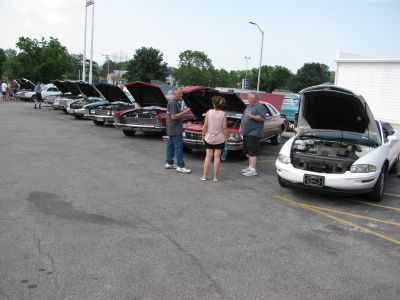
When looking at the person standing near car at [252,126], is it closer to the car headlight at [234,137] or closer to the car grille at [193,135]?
the car headlight at [234,137]

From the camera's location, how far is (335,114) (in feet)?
24.9

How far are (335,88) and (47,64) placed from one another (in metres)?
40.8

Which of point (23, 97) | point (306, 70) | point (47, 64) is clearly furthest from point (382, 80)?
point (306, 70)

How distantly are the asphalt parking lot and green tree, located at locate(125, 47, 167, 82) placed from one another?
285ft

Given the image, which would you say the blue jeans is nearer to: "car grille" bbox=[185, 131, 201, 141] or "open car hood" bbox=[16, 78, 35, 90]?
"car grille" bbox=[185, 131, 201, 141]

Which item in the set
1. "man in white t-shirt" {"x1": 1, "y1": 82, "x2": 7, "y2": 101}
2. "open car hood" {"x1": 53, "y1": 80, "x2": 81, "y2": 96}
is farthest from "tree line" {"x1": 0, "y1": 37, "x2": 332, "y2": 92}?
"open car hood" {"x1": 53, "y1": 80, "x2": 81, "y2": 96}

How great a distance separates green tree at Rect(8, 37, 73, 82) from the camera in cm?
4162

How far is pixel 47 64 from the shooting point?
1666 inches

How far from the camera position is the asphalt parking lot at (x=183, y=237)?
140 inches

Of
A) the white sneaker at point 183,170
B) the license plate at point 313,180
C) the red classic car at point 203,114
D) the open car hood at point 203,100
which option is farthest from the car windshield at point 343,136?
the open car hood at point 203,100

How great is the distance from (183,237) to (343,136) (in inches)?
168

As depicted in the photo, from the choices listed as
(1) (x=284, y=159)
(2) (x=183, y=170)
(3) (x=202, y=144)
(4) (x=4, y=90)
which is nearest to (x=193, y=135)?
(3) (x=202, y=144)

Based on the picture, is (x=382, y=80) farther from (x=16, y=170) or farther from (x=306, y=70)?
(x=306, y=70)

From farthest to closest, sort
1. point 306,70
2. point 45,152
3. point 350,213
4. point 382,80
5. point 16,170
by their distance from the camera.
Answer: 1. point 306,70
2. point 382,80
3. point 45,152
4. point 16,170
5. point 350,213
